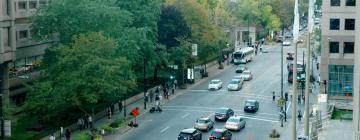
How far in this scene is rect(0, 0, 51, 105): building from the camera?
220 feet

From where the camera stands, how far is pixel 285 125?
6394 centimetres

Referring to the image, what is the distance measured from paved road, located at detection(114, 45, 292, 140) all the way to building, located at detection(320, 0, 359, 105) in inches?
300

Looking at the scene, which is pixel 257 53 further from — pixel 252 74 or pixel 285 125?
pixel 285 125

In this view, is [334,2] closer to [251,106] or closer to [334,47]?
[334,47]

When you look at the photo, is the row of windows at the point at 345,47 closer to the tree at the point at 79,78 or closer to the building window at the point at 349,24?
the building window at the point at 349,24

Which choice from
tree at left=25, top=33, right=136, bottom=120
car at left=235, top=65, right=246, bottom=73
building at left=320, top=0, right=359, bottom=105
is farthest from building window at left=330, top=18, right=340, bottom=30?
tree at left=25, top=33, right=136, bottom=120

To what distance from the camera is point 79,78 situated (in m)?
60.3

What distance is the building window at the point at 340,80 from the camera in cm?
7812

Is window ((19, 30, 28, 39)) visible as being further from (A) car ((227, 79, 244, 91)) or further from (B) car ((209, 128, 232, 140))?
(B) car ((209, 128, 232, 140))

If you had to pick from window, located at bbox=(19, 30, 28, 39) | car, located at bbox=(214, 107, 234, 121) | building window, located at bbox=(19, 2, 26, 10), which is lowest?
car, located at bbox=(214, 107, 234, 121)

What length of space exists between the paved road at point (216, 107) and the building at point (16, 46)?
14.7 m

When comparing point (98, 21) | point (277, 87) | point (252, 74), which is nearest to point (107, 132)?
point (98, 21)

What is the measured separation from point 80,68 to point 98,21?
905 centimetres

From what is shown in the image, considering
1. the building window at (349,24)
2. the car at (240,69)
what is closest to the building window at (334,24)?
the building window at (349,24)
